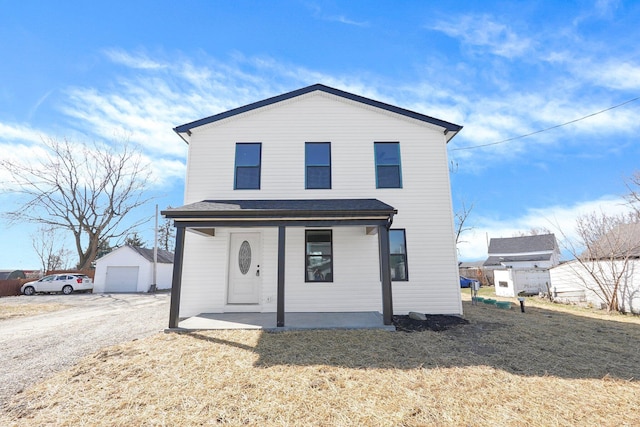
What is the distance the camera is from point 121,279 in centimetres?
2141

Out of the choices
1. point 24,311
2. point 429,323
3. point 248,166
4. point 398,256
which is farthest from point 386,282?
point 24,311

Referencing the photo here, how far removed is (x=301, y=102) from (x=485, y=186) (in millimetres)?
19206

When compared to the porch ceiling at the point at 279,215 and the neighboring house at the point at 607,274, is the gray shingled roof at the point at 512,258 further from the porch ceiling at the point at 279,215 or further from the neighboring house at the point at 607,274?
the porch ceiling at the point at 279,215

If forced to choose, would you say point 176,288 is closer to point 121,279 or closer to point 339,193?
point 339,193

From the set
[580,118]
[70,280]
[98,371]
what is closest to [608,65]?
[580,118]

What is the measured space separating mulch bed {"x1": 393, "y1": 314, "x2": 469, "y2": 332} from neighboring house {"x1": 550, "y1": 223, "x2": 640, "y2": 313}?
24.4ft

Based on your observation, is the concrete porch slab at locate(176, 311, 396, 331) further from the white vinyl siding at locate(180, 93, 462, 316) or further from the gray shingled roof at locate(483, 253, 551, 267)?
the gray shingled roof at locate(483, 253, 551, 267)

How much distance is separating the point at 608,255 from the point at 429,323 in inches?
368

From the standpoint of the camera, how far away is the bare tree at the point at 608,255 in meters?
10.1

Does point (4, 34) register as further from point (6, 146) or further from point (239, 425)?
point (6, 146)

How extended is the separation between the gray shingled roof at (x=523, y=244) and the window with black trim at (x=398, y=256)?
39.8 meters

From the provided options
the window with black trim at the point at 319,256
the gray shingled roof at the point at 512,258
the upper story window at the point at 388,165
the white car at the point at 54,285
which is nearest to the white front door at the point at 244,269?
the window with black trim at the point at 319,256

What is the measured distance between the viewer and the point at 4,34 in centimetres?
880

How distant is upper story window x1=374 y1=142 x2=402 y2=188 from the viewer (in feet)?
28.8
